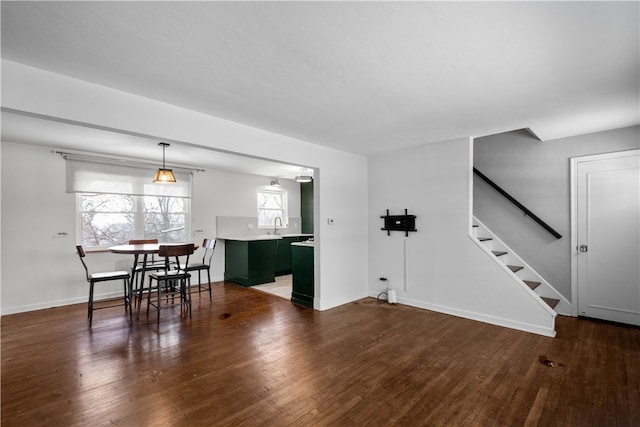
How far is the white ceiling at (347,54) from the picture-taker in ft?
5.24

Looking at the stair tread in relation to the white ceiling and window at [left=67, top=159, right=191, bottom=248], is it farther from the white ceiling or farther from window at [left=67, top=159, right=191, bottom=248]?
window at [left=67, top=159, right=191, bottom=248]

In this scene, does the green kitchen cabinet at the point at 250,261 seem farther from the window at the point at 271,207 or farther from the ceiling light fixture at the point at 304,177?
the ceiling light fixture at the point at 304,177

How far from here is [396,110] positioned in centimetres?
303

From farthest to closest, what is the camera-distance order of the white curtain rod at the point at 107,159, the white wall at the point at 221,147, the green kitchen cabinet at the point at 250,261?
the green kitchen cabinet at the point at 250,261 < the white curtain rod at the point at 107,159 < the white wall at the point at 221,147

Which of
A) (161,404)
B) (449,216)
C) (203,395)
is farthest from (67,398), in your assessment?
(449,216)

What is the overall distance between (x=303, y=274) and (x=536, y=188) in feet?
12.2

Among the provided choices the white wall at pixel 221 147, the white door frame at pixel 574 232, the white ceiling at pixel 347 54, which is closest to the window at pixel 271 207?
the white wall at pixel 221 147

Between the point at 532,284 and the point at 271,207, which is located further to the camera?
the point at 271,207

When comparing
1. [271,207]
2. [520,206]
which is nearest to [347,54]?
[520,206]

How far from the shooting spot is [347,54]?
2.00 meters

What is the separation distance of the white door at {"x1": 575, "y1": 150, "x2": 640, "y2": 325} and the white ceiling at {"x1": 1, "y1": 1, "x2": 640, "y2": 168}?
2.83 feet

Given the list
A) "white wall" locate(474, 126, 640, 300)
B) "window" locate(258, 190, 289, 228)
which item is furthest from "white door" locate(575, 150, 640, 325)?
"window" locate(258, 190, 289, 228)

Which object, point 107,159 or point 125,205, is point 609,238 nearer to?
point 125,205

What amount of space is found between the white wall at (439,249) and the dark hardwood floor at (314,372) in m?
0.27
